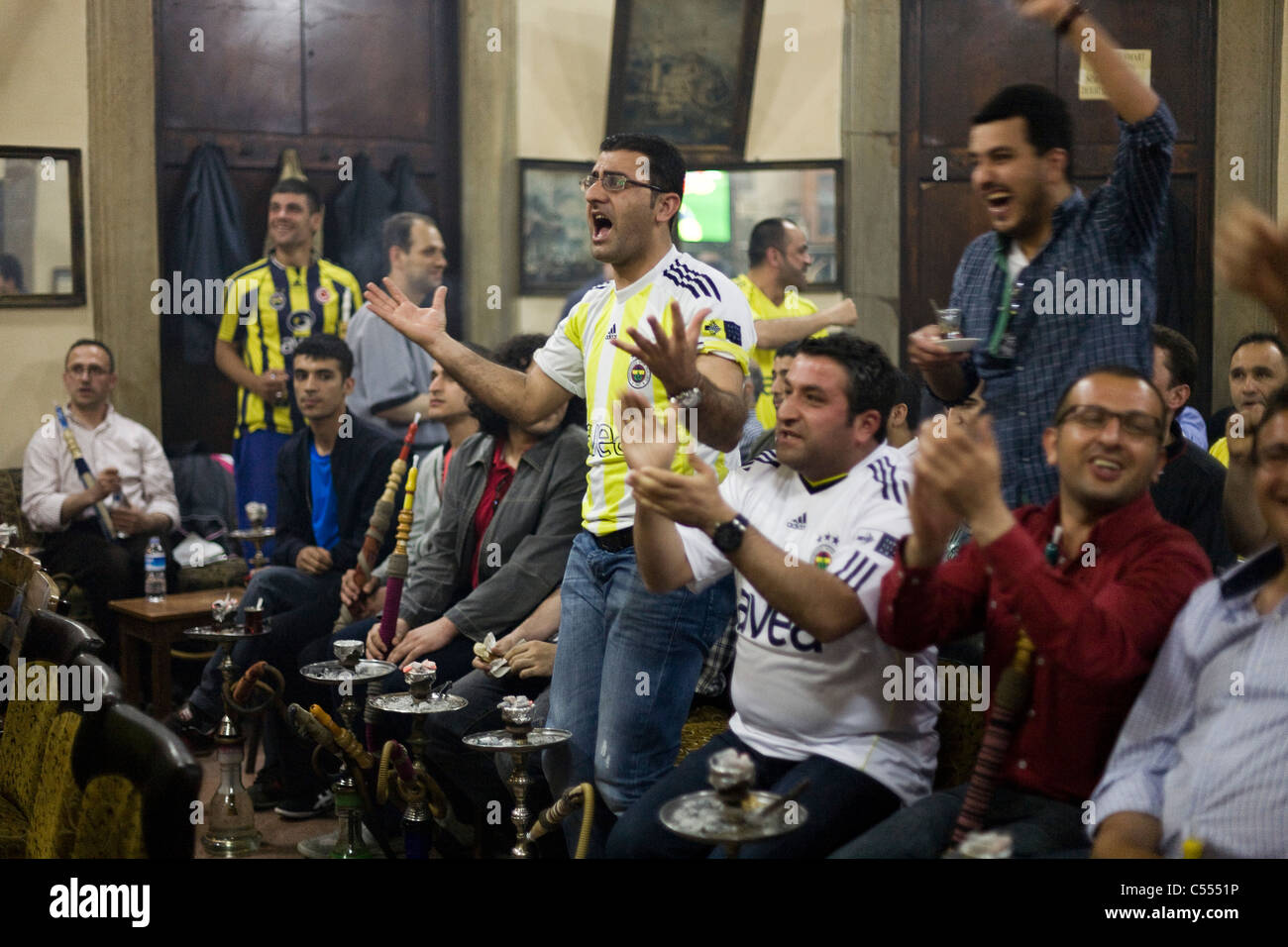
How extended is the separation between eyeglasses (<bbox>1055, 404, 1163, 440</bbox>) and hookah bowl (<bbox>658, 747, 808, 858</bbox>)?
0.73m

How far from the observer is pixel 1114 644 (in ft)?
6.68

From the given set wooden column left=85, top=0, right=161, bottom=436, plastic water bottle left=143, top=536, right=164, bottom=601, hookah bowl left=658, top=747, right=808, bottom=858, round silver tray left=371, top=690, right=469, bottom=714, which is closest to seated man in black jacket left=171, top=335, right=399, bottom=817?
plastic water bottle left=143, top=536, right=164, bottom=601

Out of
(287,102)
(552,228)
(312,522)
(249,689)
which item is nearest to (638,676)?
(249,689)

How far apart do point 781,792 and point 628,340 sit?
1044 millimetres

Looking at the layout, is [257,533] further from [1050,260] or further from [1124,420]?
[1124,420]

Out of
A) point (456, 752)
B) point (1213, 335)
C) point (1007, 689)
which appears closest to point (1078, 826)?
point (1007, 689)

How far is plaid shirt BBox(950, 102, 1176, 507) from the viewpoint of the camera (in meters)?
2.46

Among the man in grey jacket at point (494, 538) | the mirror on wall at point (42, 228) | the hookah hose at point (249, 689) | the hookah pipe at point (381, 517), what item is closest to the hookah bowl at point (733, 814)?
the man in grey jacket at point (494, 538)

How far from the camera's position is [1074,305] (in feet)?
8.22

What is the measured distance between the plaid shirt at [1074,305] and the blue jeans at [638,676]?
0.70 m

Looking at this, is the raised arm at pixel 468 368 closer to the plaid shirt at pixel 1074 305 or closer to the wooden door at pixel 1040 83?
the plaid shirt at pixel 1074 305

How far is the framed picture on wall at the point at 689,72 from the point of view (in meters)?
6.51

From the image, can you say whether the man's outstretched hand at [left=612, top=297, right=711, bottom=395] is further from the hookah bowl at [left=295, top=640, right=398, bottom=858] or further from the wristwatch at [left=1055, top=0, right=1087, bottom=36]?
the hookah bowl at [left=295, top=640, right=398, bottom=858]

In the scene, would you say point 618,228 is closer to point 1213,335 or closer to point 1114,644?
point 1114,644
